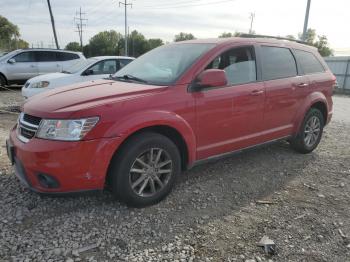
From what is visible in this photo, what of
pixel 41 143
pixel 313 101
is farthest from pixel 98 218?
pixel 313 101

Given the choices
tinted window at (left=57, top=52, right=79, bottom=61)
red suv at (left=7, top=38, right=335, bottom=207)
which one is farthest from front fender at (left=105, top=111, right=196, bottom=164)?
tinted window at (left=57, top=52, right=79, bottom=61)

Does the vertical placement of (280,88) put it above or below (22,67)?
above

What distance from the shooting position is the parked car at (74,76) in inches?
356

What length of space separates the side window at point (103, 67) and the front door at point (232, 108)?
583 centimetres

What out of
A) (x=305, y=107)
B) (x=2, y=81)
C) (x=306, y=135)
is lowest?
(x=2, y=81)

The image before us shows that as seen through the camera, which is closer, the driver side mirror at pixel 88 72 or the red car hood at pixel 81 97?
the red car hood at pixel 81 97

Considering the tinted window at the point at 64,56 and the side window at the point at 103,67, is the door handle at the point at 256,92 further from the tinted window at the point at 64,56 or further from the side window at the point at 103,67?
the tinted window at the point at 64,56

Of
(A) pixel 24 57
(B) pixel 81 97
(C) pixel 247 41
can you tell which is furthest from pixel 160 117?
(A) pixel 24 57

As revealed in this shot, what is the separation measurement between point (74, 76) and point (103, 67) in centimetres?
98

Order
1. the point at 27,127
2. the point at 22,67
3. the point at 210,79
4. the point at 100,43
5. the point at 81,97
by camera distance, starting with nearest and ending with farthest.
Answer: the point at 27,127 < the point at 81,97 < the point at 210,79 < the point at 22,67 < the point at 100,43

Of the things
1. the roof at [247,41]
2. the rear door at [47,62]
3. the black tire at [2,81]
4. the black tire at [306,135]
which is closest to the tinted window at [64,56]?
the rear door at [47,62]

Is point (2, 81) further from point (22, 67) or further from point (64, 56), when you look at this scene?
point (64, 56)

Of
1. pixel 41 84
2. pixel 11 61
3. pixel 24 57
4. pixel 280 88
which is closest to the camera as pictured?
pixel 280 88

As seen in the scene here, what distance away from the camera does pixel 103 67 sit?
9.83 meters
